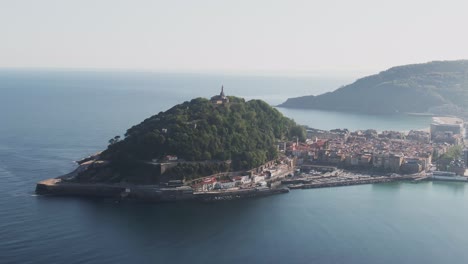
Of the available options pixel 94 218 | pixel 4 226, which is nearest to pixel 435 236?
pixel 94 218

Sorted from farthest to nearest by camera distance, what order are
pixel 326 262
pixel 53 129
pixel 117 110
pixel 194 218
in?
pixel 117 110
pixel 53 129
pixel 194 218
pixel 326 262

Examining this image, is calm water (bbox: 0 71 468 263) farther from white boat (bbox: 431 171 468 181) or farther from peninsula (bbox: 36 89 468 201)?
peninsula (bbox: 36 89 468 201)

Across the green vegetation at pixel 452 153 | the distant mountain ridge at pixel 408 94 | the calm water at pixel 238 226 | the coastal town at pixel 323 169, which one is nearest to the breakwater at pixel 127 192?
the coastal town at pixel 323 169

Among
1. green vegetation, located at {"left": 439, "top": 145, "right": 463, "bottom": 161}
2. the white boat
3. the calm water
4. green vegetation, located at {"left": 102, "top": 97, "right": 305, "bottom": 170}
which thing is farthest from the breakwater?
green vegetation, located at {"left": 439, "top": 145, "right": 463, "bottom": 161}

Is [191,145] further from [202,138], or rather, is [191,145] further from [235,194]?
[235,194]

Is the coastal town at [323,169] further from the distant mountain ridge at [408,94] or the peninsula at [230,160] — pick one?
the distant mountain ridge at [408,94]

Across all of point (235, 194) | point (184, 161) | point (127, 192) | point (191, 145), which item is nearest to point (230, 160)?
point (191, 145)

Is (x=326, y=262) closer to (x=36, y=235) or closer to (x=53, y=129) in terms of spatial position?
(x=36, y=235)

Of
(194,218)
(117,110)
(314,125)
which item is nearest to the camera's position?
(194,218)

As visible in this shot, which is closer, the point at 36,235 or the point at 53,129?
the point at 36,235
